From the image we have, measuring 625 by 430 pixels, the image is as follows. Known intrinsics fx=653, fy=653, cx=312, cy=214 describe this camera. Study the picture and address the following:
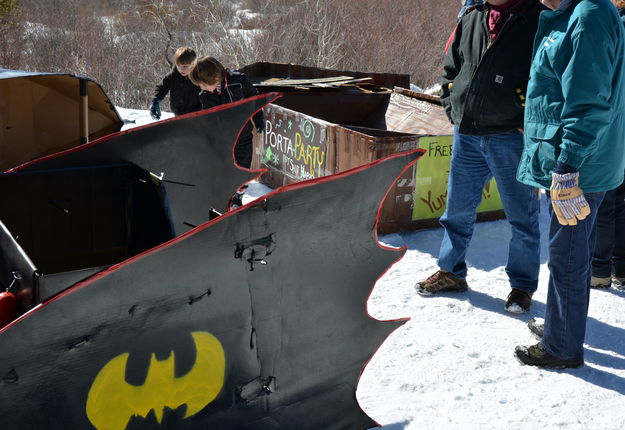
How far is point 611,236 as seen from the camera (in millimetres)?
4117

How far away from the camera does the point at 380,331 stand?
8.36 ft

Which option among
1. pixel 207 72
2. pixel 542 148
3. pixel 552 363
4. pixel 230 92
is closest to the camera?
pixel 542 148

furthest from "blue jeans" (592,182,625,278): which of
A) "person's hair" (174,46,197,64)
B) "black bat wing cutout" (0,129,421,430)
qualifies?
"person's hair" (174,46,197,64)

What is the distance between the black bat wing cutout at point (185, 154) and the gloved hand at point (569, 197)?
1324 mm

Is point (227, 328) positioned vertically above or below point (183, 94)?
below

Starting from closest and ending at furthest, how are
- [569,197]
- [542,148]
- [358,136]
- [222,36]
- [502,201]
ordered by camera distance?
1. [569,197]
2. [542,148]
3. [502,201]
4. [358,136]
5. [222,36]

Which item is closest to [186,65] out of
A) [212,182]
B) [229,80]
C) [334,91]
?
[229,80]

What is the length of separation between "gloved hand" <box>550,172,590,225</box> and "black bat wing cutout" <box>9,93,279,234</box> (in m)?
1.32

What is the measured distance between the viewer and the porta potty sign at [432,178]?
205 inches

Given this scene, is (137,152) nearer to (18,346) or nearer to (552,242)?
(18,346)

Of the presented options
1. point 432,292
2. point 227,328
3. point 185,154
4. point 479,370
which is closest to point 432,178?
point 432,292

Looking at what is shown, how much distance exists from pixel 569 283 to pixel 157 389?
79.1 inches

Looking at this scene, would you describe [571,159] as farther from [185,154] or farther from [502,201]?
[185,154]

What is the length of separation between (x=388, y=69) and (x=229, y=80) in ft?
49.2
